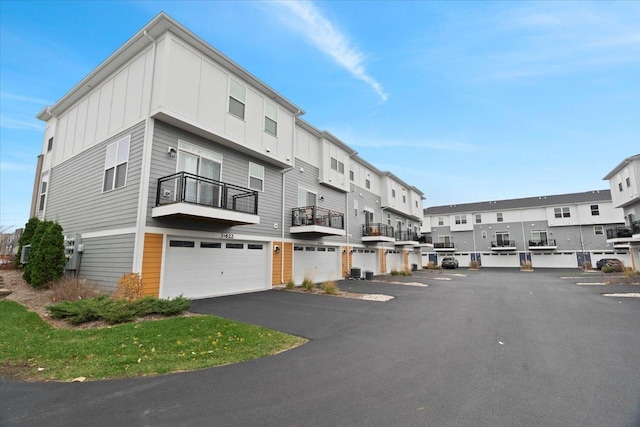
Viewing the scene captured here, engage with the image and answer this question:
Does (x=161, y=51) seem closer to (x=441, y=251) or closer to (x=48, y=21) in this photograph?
(x=48, y=21)

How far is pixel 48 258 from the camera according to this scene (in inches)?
409

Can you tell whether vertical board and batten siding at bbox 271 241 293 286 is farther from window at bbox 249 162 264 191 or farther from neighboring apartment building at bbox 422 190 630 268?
neighboring apartment building at bbox 422 190 630 268

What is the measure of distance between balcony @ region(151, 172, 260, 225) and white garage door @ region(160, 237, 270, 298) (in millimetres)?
1352

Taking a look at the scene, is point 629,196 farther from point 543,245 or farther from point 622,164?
point 543,245

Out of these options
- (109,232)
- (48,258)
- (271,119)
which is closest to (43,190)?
(48,258)

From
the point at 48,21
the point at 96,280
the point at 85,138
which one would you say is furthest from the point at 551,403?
the point at 48,21

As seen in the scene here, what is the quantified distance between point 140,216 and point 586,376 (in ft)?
37.2

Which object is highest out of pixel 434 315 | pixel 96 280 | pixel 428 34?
pixel 428 34

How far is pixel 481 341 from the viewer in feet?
20.5

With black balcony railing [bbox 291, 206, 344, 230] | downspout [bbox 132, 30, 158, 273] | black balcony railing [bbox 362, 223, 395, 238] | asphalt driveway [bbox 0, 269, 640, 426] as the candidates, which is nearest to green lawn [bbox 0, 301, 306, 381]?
asphalt driveway [bbox 0, 269, 640, 426]

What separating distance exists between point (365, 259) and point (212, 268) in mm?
14934

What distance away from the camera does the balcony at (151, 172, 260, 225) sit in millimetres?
9383

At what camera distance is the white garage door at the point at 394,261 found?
27903mm

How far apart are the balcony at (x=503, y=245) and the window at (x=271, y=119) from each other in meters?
40.8
